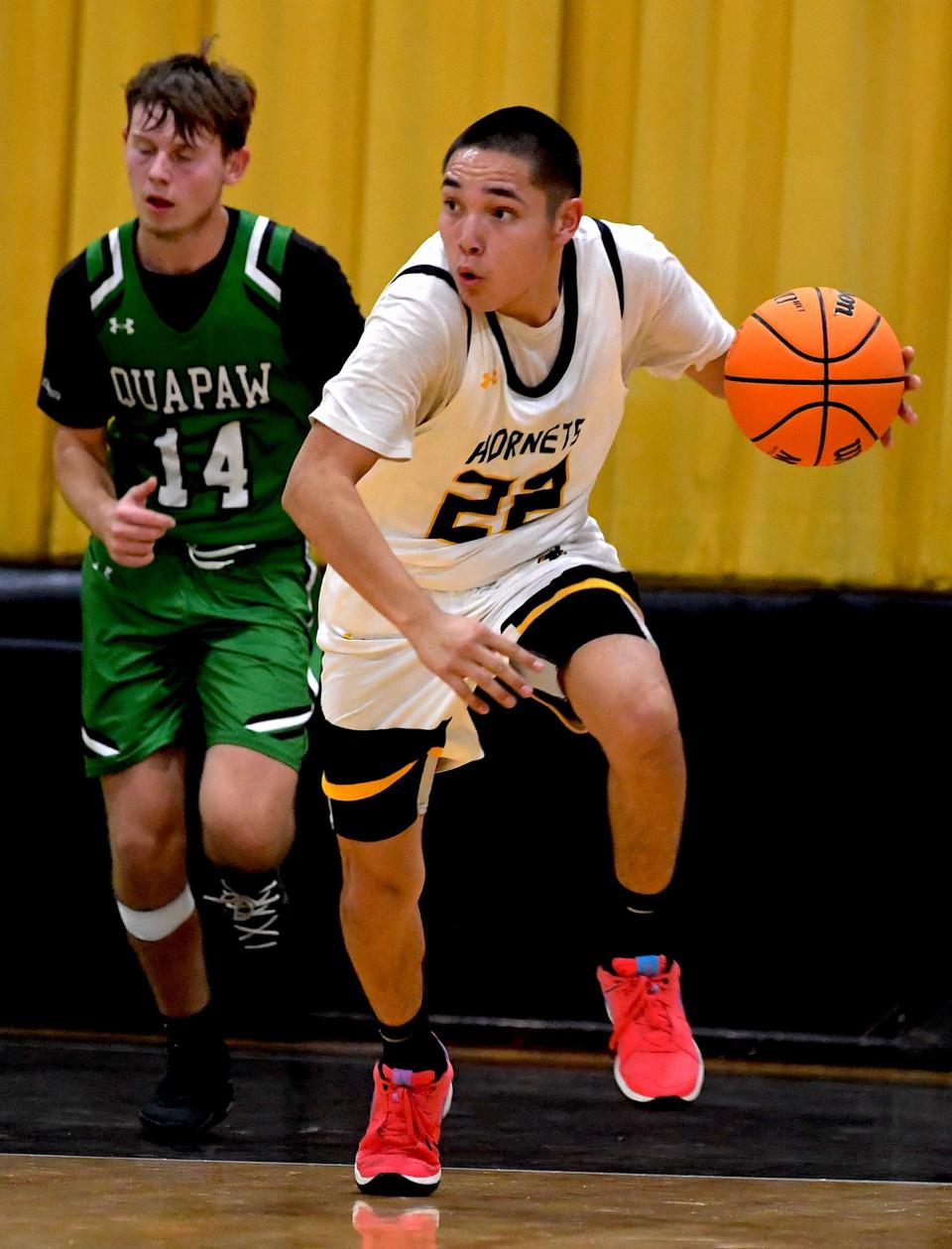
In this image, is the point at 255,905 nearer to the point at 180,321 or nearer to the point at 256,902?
the point at 256,902

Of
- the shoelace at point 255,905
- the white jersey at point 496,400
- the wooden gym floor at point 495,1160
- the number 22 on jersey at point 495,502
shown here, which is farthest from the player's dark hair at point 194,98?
the wooden gym floor at point 495,1160

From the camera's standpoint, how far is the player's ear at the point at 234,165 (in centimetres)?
373

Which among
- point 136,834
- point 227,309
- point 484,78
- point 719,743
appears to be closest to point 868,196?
point 484,78

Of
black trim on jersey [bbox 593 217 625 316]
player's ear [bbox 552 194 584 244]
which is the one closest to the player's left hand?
black trim on jersey [bbox 593 217 625 316]

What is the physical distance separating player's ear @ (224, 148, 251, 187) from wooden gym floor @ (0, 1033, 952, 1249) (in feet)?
6.56

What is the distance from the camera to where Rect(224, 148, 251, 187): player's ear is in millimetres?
3734

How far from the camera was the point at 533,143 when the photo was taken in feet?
9.89

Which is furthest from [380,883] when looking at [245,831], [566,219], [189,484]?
[566,219]

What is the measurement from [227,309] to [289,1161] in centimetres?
173

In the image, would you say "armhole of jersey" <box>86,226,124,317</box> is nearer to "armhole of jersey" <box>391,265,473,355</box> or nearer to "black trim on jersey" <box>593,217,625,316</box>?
"armhole of jersey" <box>391,265,473,355</box>

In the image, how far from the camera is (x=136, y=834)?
12.1ft

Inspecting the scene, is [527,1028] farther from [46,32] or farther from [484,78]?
[46,32]

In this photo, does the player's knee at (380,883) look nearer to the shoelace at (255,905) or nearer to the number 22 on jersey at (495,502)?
the shoelace at (255,905)

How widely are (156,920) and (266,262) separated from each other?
1.40 metres
